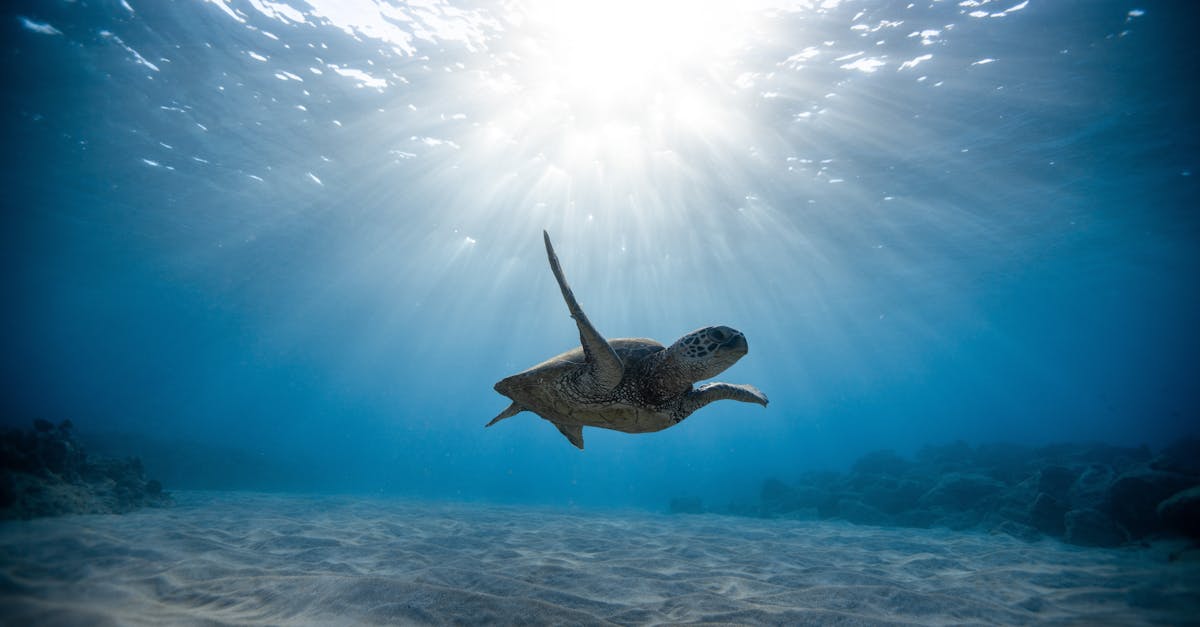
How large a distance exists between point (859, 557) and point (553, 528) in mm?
6780

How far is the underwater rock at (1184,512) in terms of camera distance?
22.4 ft

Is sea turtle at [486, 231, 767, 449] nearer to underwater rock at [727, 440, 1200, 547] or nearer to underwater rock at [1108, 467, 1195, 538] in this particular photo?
underwater rock at [727, 440, 1200, 547]

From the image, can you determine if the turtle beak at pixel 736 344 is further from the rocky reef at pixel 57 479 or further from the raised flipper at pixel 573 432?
the rocky reef at pixel 57 479

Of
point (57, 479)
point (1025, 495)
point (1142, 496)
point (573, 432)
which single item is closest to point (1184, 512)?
point (1142, 496)

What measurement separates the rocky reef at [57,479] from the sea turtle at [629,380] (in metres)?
9.18

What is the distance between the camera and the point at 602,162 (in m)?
17.7

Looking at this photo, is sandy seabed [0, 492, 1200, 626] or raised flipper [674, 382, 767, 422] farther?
raised flipper [674, 382, 767, 422]

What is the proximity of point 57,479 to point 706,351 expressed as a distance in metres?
13.2

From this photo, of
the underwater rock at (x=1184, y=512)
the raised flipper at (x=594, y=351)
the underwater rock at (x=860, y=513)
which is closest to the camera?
the raised flipper at (x=594, y=351)

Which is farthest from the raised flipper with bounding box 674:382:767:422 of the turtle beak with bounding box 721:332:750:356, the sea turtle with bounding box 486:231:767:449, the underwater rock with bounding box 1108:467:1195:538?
the underwater rock with bounding box 1108:467:1195:538

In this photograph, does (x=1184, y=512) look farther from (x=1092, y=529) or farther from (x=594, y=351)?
(x=594, y=351)

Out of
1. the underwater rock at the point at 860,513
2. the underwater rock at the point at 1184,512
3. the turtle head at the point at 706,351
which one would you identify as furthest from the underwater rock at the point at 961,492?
the turtle head at the point at 706,351

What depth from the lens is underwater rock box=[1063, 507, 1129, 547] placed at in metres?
8.00

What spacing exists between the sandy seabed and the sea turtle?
1.90 m
